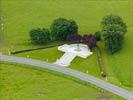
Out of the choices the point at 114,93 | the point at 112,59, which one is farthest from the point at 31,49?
the point at 114,93

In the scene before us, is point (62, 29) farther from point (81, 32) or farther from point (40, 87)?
point (40, 87)

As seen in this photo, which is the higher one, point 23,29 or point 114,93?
point 23,29

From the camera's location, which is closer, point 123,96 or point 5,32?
point 123,96

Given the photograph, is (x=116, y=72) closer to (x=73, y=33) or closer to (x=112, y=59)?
(x=112, y=59)

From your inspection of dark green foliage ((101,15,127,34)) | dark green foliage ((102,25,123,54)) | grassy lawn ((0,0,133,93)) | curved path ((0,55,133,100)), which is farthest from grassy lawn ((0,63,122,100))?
dark green foliage ((101,15,127,34))

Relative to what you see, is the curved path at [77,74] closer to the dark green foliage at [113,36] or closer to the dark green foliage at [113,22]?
the dark green foliage at [113,36]

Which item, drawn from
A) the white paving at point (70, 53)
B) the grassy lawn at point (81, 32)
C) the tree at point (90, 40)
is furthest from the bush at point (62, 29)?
the grassy lawn at point (81, 32)
